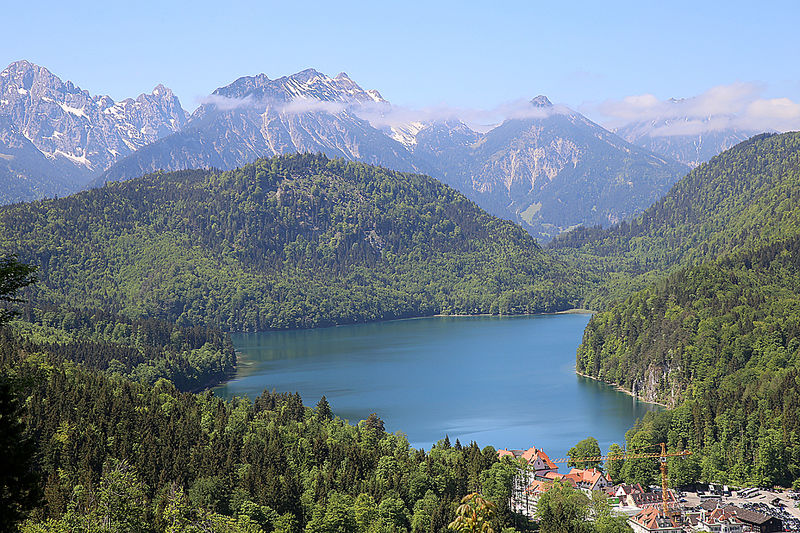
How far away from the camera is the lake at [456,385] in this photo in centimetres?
9369

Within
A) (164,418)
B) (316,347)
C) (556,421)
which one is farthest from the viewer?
(316,347)

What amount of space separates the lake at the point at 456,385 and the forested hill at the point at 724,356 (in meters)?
5.28

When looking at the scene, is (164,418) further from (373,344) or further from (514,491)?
(373,344)

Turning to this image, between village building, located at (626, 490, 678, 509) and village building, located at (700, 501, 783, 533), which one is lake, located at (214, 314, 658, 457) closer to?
village building, located at (626, 490, 678, 509)

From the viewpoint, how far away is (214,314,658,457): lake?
9369cm

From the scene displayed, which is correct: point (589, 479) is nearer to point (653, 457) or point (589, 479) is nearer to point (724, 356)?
point (653, 457)

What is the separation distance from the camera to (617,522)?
57.8 metres

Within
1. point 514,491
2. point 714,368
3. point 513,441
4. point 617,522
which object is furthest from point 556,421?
point 617,522

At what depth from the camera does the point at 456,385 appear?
123938 millimetres

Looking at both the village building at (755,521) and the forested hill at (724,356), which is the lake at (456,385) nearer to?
the forested hill at (724,356)

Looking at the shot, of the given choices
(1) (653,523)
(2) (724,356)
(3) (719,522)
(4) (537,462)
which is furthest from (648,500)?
(2) (724,356)

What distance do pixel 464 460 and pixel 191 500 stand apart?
64.4 ft

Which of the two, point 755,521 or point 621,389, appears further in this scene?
point 621,389

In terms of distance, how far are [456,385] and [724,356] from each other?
34.0 m
